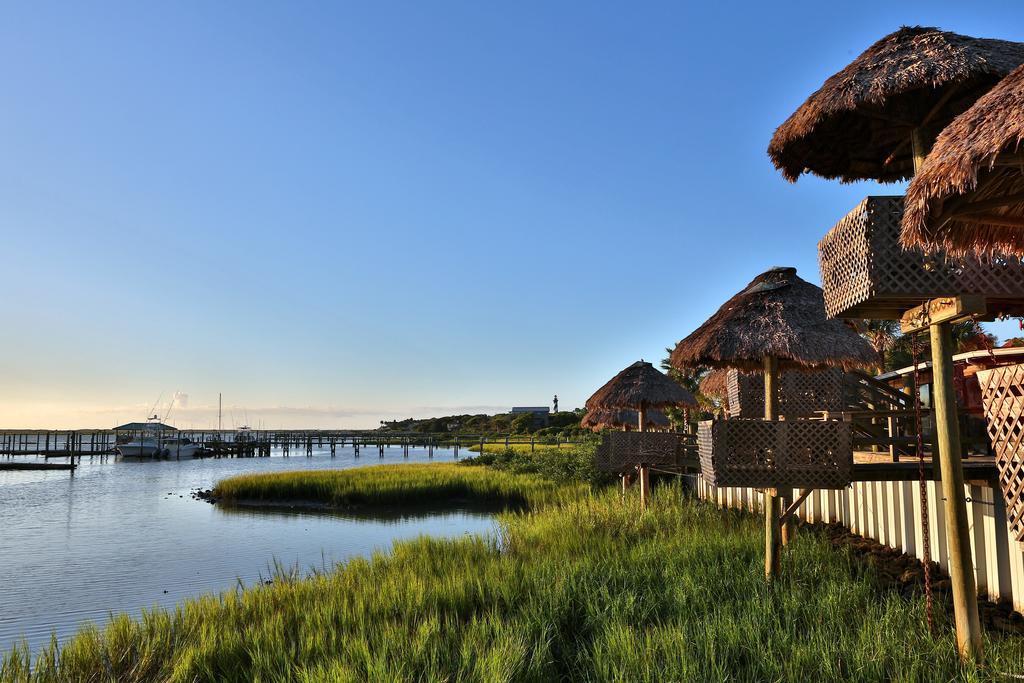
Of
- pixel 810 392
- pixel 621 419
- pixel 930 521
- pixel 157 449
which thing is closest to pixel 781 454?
pixel 930 521

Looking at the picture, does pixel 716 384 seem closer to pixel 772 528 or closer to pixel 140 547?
pixel 772 528

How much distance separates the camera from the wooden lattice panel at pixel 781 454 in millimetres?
7184

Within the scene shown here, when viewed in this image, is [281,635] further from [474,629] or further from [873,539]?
[873,539]

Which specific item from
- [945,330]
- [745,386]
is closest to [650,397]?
[745,386]

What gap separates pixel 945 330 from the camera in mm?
5445

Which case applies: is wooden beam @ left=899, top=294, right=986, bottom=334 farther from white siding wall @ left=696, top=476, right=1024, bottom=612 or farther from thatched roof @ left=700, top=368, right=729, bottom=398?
thatched roof @ left=700, top=368, right=729, bottom=398

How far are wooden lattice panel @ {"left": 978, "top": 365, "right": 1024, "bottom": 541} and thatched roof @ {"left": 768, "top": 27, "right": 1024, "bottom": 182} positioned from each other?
276cm

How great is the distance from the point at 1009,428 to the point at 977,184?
1457 mm

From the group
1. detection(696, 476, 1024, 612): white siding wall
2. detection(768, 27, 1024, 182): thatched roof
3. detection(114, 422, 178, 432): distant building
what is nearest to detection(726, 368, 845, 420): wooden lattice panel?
detection(696, 476, 1024, 612): white siding wall

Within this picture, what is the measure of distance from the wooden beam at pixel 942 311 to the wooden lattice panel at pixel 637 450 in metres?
9.15

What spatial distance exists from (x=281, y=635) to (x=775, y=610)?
16.1 ft

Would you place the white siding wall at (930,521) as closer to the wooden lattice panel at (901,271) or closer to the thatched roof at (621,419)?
the wooden lattice panel at (901,271)

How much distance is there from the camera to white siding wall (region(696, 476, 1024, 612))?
6504mm

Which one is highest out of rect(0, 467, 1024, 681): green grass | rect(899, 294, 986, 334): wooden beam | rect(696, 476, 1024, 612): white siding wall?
rect(899, 294, 986, 334): wooden beam
